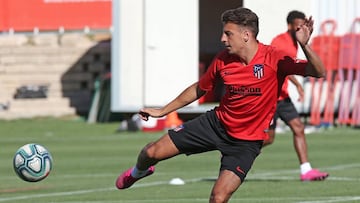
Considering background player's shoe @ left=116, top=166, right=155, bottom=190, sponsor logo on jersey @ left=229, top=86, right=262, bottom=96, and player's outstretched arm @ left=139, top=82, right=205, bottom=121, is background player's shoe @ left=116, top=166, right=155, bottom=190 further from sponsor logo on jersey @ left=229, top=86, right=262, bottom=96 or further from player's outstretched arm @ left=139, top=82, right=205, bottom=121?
sponsor logo on jersey @ left=229, top=86, right=262, bottom=96

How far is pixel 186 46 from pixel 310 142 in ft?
24.3

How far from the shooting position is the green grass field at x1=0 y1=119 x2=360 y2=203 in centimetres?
1455

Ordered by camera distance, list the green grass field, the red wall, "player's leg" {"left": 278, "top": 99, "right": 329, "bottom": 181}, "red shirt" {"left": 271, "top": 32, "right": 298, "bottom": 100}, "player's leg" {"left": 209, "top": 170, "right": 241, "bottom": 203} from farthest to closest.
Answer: the red wall, "red shirt" {"left": 271, "top": 32, "right": 298, "bottom": 100}, "player's leg" {"left": 278, "top": 99, "right": 329, "bottom": 181}, the green grass field, "player's leg" {"left": 209, "top": 170, "right": 241, "bottom": 203}

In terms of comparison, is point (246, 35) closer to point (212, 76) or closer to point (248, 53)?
point (248, 53)

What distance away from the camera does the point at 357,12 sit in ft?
93.9

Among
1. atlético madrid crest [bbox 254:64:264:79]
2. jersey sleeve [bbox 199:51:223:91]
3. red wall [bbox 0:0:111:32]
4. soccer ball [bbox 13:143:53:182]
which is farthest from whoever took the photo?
red wall [bbox 0:0:111:32]

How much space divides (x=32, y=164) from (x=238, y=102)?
2312 millimetres

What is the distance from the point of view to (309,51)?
10547 millimetres

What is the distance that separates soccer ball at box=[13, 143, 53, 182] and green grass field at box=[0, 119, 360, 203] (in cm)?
197

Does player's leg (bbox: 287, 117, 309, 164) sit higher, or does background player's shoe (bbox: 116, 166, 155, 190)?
background player's shoe (bbox: 116, 166, 155, 190)

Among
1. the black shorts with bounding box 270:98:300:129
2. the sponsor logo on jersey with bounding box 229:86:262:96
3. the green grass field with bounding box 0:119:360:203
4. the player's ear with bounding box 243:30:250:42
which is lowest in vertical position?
the green grass field with bounding box 0:119:360:203

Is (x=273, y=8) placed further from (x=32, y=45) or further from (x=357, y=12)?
(x=32, y=45)

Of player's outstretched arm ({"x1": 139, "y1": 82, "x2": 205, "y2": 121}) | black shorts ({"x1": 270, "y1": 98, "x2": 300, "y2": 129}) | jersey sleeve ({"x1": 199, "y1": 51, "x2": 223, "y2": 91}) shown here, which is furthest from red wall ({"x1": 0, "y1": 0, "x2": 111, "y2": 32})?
jersey sleeve ({"x1": 199, "y1": 51, "x2": 223, "y2": 91})

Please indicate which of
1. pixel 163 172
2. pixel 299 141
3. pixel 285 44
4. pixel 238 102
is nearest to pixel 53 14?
pixel 163 172
